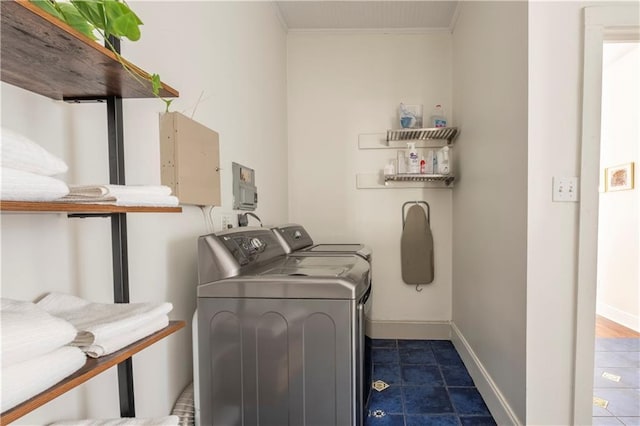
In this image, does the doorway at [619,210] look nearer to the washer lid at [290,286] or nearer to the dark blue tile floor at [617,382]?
the dark blue tile floor at [617,382]

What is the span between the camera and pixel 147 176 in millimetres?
1239

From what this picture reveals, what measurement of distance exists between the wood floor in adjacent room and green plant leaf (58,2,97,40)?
4.30 metres

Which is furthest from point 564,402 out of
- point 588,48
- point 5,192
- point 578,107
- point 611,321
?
point 611,321

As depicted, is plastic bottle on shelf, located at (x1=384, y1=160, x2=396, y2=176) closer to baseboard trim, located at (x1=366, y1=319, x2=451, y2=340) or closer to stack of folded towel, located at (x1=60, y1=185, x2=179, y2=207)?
baseboard trim, located at (x1=366, y1=319, x2=451, y2=340)

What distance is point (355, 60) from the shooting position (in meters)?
3.19

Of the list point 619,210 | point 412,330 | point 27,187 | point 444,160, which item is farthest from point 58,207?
point 619,210

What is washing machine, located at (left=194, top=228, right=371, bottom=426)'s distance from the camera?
1257mm

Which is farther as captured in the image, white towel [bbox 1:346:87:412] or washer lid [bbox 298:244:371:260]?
washer lid [bbox 298:244:371:260]

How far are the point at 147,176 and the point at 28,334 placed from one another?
2.64 feet

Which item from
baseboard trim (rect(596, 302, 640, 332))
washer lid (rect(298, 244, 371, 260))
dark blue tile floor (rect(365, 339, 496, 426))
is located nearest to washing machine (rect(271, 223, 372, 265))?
washer lid (rect(298, 244, 371, 260))

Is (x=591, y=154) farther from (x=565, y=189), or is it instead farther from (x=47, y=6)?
(x=47, y=6)

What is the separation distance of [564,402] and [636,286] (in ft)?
8.92

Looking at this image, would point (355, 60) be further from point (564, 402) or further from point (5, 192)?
point (5, 192)

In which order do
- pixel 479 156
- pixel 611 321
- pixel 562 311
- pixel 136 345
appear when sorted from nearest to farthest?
pixel 136 345 < pixel 562 311 < pixel 479 156 < pixel 611 321
